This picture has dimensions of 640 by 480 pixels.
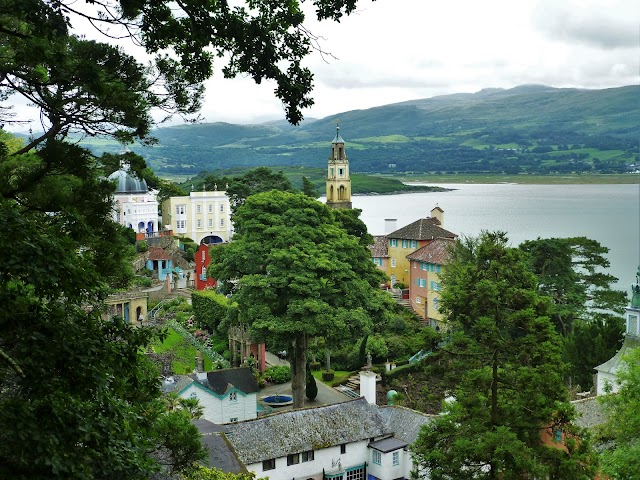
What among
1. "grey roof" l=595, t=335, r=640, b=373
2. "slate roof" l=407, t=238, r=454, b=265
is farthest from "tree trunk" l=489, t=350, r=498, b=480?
A: "slate roof" l=407, t=238, r=454, b=265

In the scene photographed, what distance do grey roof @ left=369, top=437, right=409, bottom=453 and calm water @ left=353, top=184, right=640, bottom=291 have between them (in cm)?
2761

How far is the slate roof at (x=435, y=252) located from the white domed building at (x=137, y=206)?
89.3ft

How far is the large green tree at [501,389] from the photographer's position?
52.0 ft

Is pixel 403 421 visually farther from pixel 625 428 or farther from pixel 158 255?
pixel 158 255

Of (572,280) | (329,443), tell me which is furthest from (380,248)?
(329,443)

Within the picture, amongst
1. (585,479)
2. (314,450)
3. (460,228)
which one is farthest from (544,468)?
(460,228)

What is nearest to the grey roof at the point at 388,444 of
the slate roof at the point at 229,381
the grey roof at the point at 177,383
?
the slate roof at the point at 229,381

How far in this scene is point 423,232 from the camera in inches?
2020

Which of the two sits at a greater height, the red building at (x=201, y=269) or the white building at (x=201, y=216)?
the white building at (x=201, y=216)

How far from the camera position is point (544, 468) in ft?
50.9

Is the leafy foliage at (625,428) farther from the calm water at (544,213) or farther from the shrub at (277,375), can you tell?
the calm water at (544,213)

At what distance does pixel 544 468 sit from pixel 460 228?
218 feet

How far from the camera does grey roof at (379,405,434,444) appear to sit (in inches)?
971

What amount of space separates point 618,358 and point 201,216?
47.1 meters
